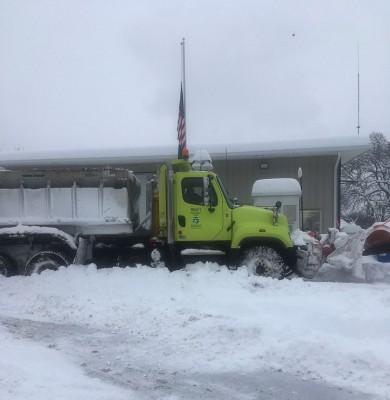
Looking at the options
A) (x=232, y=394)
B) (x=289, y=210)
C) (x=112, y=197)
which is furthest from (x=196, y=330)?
(x=289, y=210)

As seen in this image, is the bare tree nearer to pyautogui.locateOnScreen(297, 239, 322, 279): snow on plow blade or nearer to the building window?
the building window

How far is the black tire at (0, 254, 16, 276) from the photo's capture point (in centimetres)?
877

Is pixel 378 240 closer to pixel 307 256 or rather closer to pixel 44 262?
pixel 307 256

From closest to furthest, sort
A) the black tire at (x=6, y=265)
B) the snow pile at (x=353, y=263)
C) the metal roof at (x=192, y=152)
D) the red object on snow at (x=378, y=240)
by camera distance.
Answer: the black tire at (x=6, y=265) → the snow pile at (x=353, y=263) → the red object on snow at (x=378, y=240) → the metal roof at (x=192, y=152)

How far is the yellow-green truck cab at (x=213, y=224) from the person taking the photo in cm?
880

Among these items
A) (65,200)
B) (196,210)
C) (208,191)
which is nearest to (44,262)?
(65,200)

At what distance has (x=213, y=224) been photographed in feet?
29.1

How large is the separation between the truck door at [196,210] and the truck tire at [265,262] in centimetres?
72

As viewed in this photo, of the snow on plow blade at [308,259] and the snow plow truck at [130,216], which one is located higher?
the snow plow truck at [130,216]

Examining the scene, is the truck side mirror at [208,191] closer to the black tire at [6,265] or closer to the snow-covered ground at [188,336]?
the snow-covered ground at [188,336]

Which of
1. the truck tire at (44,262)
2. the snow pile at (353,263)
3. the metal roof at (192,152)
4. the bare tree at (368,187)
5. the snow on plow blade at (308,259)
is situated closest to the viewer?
the truck tire at (44,262)

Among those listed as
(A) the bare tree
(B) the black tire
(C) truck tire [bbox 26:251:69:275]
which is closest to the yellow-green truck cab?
(C) truck tire [bbox 26:251:69:275]

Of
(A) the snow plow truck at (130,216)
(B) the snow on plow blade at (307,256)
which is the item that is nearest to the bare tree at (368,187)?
(B) the snow on plow blade at (307,256)

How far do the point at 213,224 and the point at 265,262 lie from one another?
4.17 feet
